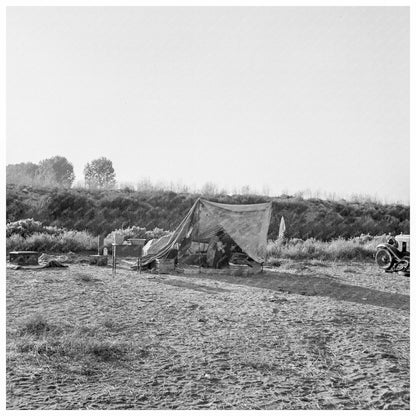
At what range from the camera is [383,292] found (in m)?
9.53

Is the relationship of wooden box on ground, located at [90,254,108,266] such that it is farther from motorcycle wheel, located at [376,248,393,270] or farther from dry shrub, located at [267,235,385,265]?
motorcycle wheel, located at [376,248,393,270]

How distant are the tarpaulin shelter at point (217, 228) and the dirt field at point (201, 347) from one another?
320cm

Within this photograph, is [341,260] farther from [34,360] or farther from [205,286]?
[34,360]

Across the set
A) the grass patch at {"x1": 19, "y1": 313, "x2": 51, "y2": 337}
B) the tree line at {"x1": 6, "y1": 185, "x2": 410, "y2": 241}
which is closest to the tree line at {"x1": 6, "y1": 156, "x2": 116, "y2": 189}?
the tree line at {"x1": 6, "y1": 185, "x2": 410, "y2": 241}

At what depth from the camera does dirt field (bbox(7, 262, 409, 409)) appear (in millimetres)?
4039

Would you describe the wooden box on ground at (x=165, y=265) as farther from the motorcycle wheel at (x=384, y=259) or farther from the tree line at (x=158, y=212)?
the tree line at (x=158, y=212)

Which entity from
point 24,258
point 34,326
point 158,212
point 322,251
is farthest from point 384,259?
point 158,212

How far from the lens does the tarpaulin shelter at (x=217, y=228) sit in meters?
12.6

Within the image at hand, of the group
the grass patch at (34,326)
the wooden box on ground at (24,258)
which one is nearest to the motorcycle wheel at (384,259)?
the wooden box on ground at (24,258)

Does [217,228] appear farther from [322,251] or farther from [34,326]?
[34,326]

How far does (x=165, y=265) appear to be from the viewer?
38.5 ft

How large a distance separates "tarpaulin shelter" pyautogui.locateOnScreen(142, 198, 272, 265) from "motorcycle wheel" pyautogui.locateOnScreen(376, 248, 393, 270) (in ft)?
10.1

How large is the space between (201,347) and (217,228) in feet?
24.4

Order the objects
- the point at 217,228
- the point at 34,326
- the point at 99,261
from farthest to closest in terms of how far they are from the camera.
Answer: the point at 217,228
the point at 99,261
the point at 34,326
